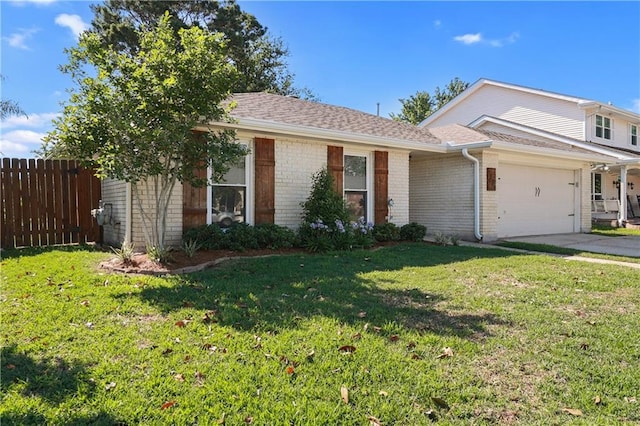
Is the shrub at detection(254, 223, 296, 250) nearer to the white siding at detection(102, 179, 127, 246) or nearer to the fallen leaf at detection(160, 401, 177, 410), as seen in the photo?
the white siding at detection(102, 179, 127, 246)

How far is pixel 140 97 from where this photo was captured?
6156mm

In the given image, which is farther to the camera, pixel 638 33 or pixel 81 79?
pixel 638 33

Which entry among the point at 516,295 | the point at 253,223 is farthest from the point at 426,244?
the point at 516,295

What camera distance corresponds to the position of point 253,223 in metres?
9.07

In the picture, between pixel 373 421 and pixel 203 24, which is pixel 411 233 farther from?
pixel 203 24

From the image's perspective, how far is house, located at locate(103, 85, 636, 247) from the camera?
8.79 m

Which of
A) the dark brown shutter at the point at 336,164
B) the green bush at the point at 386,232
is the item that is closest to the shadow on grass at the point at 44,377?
the dark brown shutter at the point at 336,164

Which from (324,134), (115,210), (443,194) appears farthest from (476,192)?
(115,210)

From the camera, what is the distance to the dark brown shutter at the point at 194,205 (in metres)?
8.17

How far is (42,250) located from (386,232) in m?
7.80

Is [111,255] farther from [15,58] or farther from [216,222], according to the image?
[15,58]

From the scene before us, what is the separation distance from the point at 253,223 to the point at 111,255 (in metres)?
2.89

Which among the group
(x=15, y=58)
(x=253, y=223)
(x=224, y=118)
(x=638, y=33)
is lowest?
(x=253, y=223)

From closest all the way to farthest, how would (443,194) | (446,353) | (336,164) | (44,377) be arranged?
(44,377), (446,353), (336,164), (443,194)
